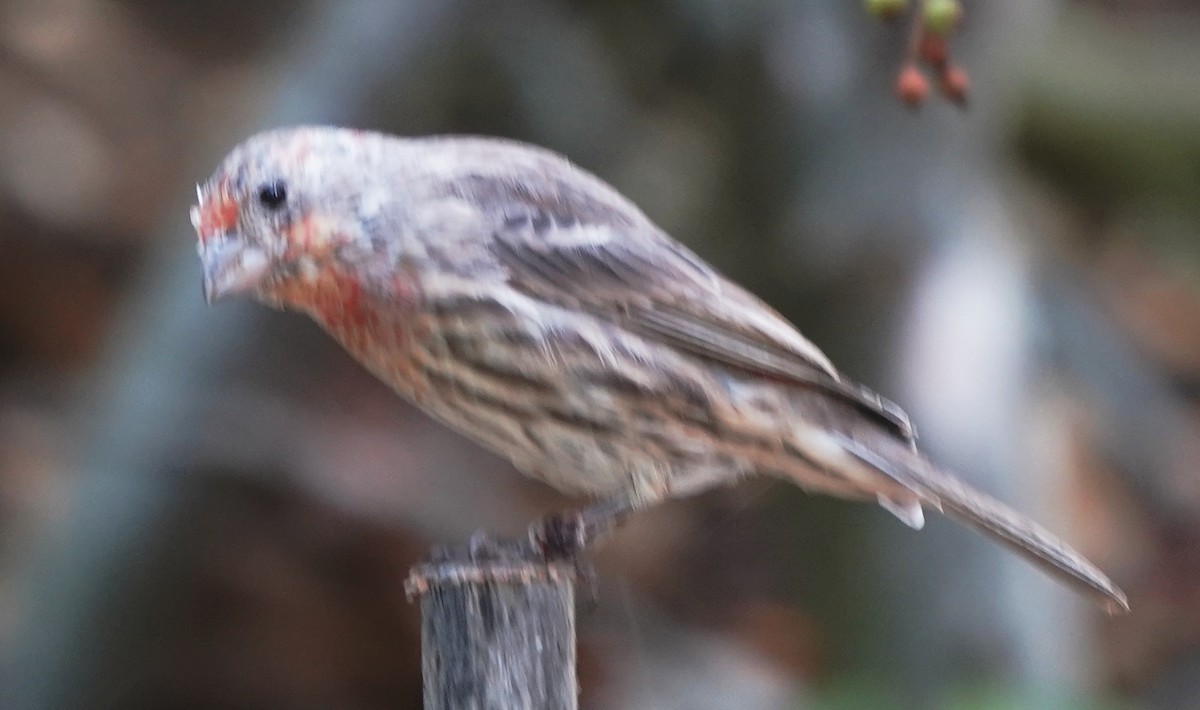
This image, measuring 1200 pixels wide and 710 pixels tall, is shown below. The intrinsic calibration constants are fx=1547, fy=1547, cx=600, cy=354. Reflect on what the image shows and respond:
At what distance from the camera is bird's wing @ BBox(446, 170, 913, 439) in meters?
3.06

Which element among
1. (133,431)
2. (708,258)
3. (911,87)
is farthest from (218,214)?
(708,258)

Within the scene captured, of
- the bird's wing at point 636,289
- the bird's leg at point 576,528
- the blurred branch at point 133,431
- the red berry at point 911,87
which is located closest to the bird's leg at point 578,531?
the bird's leg at point 576,528

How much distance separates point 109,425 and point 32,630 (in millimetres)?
585

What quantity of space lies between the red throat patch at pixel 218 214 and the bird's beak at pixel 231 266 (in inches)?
0.6

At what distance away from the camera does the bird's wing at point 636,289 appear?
3.06 m

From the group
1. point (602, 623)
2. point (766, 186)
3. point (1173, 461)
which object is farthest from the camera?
A: point (1173, 461)

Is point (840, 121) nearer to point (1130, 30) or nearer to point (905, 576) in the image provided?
point (905, 576)

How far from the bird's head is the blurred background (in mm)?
1374

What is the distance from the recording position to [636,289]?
3.12 meters

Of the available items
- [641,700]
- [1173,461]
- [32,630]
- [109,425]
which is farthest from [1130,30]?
[32,630]

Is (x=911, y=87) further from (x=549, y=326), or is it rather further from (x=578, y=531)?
(x=578, y=531)

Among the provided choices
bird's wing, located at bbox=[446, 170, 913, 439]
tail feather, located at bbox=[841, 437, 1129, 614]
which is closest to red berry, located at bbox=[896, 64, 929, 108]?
bird's wing, located at bbox=[446, 170, 913, 439]

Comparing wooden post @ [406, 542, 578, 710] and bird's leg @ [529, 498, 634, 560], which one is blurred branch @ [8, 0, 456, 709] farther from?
wooden post @ [406, 542, 578, 710]

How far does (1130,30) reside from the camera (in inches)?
221
